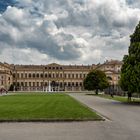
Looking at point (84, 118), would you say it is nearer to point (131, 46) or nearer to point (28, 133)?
point (28, 133)

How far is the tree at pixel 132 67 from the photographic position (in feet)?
148

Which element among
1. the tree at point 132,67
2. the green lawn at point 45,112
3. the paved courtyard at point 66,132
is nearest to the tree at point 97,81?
the tree at point 132,67

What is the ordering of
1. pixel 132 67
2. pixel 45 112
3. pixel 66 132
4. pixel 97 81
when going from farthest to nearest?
pixel 97 81 → pixel 132 67 → pixel 45 112 → pixel 66 132

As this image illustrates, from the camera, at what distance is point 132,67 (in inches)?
1827

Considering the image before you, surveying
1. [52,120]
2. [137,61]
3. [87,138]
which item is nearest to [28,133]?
[87,138]

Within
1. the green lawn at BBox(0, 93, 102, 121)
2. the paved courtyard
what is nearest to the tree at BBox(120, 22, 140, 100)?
the green lawn at BBox(0, 93, 102, 121)

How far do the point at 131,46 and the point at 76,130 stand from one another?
3214 centimetres

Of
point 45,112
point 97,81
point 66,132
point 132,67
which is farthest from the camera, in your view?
point 97,81

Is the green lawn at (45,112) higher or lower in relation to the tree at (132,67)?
lower

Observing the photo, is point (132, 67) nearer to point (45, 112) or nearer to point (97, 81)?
point (45, 112)

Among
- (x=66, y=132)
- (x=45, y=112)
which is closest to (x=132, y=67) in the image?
(x=45, y=112)

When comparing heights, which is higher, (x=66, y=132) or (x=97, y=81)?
(x=97, y=81)

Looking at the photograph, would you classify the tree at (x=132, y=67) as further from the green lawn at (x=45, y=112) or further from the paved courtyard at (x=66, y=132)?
the paved courtyard at (x=66, y=132)

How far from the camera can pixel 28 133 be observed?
1655cm
